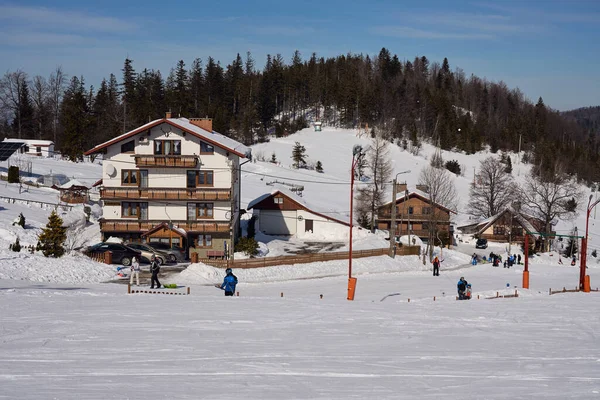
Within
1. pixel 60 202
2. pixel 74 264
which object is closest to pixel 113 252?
pixel 74 264

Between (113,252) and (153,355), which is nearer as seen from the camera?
(153,355)

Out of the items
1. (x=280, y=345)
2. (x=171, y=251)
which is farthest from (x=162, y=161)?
(x=280, y=345)

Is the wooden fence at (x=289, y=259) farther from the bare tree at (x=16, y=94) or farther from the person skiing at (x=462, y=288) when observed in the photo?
the bare tree at (x=16, y=94)

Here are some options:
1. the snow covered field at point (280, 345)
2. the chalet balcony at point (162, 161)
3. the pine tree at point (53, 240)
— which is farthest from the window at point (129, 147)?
the snow covered field at point (280, 345)

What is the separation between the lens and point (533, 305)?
75.3 feet

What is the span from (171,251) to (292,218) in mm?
18226

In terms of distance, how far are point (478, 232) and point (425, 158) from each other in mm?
46607

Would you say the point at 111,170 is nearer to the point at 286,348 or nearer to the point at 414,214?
the point at 286,348

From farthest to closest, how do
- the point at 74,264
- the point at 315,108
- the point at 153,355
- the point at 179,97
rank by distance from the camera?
the point at 315,108 < the point at 179,97 < the point at 74,264 < the point at 153,355

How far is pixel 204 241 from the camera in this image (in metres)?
44.0

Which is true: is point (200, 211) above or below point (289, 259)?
above

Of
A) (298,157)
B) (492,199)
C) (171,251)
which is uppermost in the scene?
(298,157)

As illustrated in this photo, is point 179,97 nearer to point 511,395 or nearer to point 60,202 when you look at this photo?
point 60,202

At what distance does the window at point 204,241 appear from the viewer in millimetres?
43906
